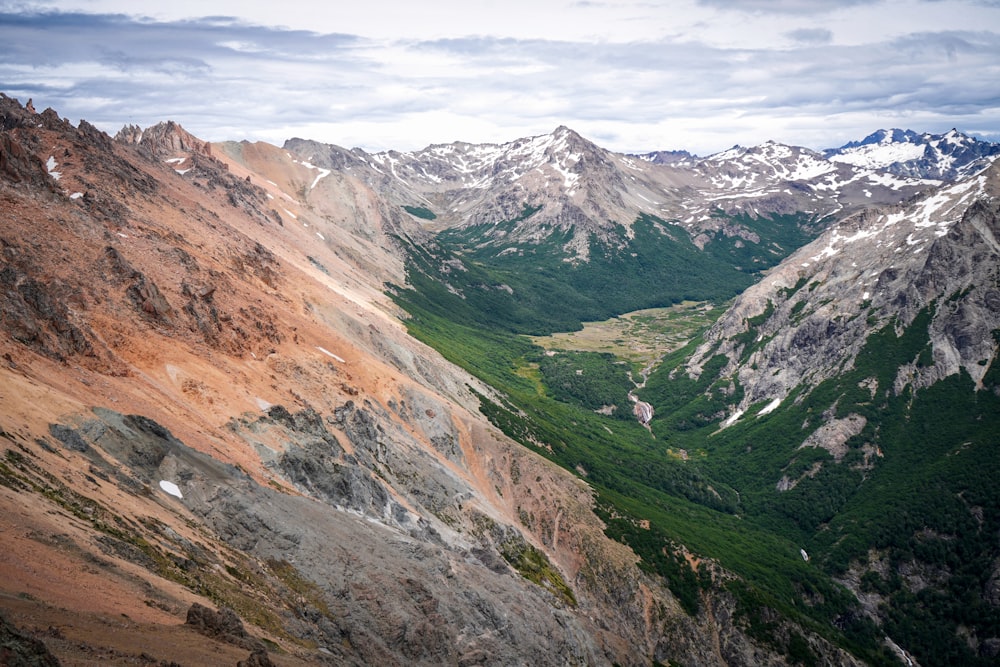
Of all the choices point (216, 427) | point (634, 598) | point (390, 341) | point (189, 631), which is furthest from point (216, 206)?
point (189, 631)

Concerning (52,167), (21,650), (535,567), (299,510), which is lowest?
(535,567)

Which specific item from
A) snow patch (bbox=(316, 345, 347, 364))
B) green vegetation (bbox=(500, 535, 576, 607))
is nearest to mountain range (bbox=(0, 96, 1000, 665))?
green vegetation (bbox=(500, 535, 576, 607))

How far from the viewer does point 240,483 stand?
210ft

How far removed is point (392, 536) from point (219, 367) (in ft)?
105

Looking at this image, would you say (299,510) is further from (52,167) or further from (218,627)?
(52,167)

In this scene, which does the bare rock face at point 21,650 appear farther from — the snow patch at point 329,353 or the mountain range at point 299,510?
the snow patch at point 329,353

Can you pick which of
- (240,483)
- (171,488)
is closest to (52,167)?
(240,483)

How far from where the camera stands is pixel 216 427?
7256 cm

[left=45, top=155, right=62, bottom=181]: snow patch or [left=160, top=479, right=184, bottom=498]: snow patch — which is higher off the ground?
[left=45, top=155, right=62, bottom=181]: snow patch

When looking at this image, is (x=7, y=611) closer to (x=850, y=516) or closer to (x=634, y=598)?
(x=634, y=598)

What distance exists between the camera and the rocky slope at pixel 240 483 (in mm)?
41750

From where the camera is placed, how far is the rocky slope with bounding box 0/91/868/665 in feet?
137

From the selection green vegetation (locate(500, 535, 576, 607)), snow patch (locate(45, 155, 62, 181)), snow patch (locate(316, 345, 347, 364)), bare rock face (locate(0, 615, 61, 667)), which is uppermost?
snow patch (locate(45, 155, 62, 181))

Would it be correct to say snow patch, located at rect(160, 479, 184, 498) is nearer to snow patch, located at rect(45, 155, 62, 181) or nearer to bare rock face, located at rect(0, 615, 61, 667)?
bare rock face, located at rect(0, 615, 61, 667)
